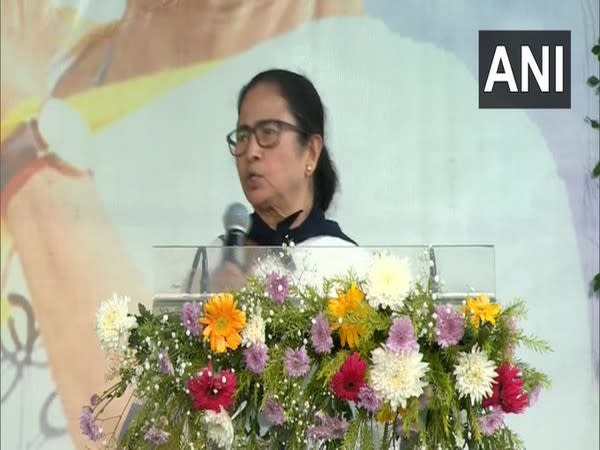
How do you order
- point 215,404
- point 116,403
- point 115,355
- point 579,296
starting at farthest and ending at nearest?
point 579,296, point 116,403, point 115,355, point 215,404

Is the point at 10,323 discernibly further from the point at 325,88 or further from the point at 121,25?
the point at 325,88

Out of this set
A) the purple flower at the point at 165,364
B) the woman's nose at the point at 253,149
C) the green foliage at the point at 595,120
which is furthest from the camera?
the woman's nose at the point at 253,149

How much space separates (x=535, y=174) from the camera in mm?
3014

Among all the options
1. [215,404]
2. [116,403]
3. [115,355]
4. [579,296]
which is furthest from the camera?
[579,296]

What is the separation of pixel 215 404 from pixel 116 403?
0.53 m

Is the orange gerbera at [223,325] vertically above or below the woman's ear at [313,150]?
below

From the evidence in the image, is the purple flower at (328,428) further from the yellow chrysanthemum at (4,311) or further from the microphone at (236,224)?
the yellow chrysanthemum at (4,311)

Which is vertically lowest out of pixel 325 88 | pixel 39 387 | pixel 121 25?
pixel 39 387

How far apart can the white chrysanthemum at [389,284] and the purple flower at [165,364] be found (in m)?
0.38

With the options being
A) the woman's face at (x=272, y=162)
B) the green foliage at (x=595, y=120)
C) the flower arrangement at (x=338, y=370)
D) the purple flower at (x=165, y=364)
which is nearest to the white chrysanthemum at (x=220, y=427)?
the flower arrangement at (x=338, y=370)

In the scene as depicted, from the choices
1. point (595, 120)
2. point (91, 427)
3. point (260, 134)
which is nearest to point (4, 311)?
point (260, 134)

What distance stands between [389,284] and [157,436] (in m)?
0.49

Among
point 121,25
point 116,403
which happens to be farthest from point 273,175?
point 116,403

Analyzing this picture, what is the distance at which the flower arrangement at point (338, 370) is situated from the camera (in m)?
1.57
